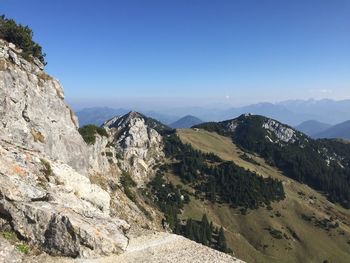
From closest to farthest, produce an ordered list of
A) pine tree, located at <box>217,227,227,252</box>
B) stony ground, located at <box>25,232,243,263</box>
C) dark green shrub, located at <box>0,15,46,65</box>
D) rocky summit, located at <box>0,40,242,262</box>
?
rocky summit, located at <box>0,40,242,262</box> → stony ground, located at <box>25,232,243,263</box> → dark green shrub, located at <box>0,15,46,65</box> → pine tree, located at <box>217,227,227,252</box>

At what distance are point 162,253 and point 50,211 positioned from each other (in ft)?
41.9

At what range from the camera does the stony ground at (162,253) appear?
36481 millimetres

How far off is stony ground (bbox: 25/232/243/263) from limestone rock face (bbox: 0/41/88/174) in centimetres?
2193

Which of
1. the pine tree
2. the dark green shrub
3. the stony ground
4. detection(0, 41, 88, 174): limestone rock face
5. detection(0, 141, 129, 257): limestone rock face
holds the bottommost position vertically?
the pine tree

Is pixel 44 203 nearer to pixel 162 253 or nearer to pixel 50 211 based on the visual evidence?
pixel 50 211

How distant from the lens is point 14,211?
3434cm

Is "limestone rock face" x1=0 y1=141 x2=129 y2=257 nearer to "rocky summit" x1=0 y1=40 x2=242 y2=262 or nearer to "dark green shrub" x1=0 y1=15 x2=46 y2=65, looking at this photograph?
"rocky summit" x1=0 y1=40 x2=242 y2=262

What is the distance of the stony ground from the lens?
120ft

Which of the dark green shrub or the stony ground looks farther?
the dark green shrub

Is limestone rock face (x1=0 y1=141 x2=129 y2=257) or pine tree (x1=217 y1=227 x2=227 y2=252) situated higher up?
limestone rock face (x1=0 y1=141 x2=129 y2=257)

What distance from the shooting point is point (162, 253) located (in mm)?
39438

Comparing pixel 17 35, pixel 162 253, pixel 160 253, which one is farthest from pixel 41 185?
pixel 17 35

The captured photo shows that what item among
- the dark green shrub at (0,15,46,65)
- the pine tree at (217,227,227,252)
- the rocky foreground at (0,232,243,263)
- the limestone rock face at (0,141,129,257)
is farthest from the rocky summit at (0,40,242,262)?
the pine tree at (217,227,227,252)

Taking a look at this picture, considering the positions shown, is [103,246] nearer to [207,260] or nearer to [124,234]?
[124,234]
